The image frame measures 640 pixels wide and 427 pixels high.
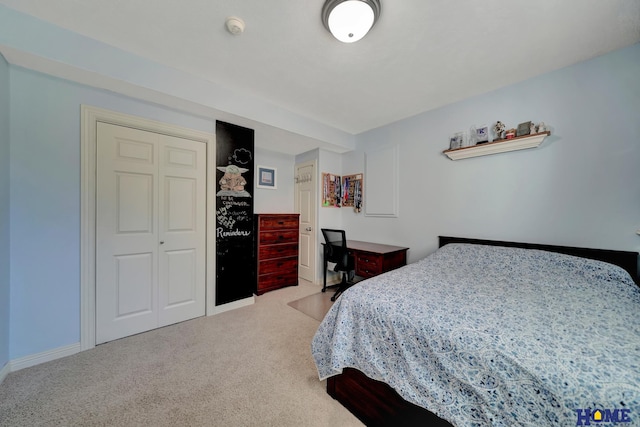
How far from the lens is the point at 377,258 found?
285cm

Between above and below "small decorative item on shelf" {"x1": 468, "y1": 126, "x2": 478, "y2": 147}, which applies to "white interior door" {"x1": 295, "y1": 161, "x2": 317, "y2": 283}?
below

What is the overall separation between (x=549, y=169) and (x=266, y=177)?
142 inches

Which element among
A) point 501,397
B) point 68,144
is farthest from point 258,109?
point 501,397

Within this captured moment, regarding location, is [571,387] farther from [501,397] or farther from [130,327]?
[130,327]

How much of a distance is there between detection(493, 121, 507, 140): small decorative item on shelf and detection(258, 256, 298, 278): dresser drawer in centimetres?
313

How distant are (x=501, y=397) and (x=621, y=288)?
1542 millimetres

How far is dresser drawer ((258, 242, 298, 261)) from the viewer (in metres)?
3.48

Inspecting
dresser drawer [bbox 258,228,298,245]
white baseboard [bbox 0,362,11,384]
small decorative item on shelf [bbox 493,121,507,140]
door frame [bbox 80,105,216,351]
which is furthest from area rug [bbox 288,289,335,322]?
small decorative item on shelf [bbox 493,121,507,140]

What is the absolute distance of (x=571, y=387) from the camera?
0.75 meters

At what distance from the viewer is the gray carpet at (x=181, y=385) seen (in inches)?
53.6

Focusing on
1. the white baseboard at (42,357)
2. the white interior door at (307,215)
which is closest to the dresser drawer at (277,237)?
the white interior door at (307,215)

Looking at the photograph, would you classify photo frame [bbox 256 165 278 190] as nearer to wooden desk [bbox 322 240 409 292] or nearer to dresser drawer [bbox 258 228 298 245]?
dresser drawer [bbox 258 228 298 245]

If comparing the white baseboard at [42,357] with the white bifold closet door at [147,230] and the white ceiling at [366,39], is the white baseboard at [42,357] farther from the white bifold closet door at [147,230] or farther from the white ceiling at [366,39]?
the white ceiling at [366,39]

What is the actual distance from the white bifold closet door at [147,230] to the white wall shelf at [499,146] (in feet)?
9.71
